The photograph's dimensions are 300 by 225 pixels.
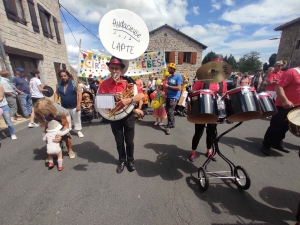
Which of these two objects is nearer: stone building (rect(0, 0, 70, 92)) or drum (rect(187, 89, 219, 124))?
drum (rect(187, 89, 219, 124))

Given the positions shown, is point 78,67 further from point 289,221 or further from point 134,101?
point 289,221

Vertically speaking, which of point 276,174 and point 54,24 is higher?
point 54,24

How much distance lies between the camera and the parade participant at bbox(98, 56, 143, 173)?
2.18m

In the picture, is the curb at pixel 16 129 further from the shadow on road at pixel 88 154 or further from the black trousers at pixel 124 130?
the black trousers at pixel 124 130

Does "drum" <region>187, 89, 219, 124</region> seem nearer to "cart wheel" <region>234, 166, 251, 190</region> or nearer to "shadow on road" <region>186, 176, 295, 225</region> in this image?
"cart wheel" <region>234, 166, 251, 190</region>

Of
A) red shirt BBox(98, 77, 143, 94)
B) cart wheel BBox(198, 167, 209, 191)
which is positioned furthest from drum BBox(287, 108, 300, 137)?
red shirt BBox(98, 77, 143, 94)

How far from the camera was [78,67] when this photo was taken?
5.10 metres

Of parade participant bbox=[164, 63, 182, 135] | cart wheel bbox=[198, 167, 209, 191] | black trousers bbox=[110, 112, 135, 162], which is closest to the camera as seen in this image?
cart wheel bbox=[198, 167, 209, 191]

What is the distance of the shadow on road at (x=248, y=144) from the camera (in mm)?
3211

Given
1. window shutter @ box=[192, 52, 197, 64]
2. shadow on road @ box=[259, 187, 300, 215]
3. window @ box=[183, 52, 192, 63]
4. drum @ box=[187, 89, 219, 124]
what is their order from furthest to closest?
window @ box=[183, 52, 192, 63], window shutter @ box=[192, 52, 197, 64], shadow on road @ box=[259, 187, 300, 215], drum @ box=[187, 89, 219, 124]

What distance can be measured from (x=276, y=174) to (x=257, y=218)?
117 centimetres

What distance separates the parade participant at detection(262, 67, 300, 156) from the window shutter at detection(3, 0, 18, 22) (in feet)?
31.4

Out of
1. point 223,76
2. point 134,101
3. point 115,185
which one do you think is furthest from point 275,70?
point 115,185

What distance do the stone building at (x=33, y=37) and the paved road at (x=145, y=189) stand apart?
5.24 meters
